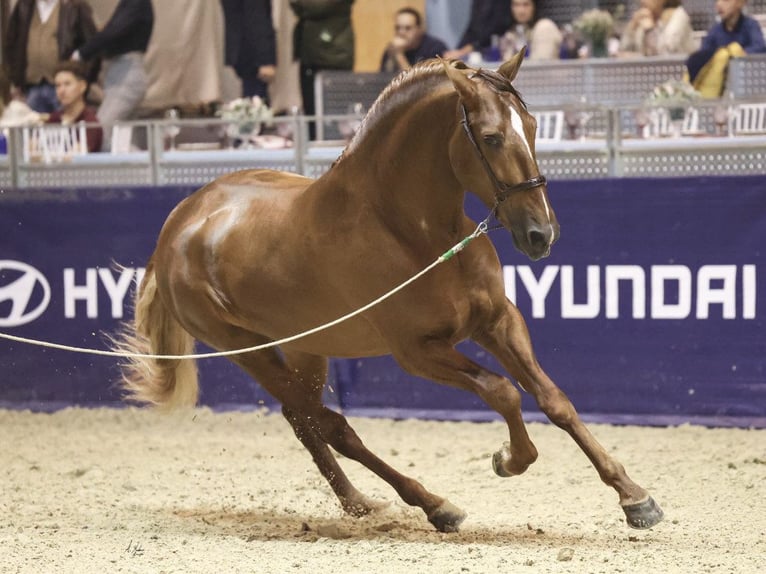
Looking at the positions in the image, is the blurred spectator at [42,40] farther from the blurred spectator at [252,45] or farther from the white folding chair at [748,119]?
the white folding chair at [748,119]

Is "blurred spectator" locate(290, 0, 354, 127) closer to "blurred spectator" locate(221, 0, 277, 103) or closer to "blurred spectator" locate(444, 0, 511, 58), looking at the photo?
"blurred spectator" locate(221, 0, 277, 103)

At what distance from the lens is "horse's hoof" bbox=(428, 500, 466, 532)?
519 centimetres

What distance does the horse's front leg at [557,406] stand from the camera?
4.69m

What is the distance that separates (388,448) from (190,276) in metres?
2.03

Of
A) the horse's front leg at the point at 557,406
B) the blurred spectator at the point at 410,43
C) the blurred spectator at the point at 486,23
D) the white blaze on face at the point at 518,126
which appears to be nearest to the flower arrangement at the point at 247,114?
the blurred spectator at the point at 410,43

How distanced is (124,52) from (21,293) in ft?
6.90

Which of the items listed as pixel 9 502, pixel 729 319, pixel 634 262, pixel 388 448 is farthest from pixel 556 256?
pixel 9 502

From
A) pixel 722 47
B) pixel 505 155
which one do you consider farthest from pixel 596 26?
pixel 505 155

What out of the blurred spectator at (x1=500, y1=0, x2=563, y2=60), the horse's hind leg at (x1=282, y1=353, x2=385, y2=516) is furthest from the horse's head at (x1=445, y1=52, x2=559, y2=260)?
the blurred spectator at (x1=500, y1=0, x2=563, y2=60)

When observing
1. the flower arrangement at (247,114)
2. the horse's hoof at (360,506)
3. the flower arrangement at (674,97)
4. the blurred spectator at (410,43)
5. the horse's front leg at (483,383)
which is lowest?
the horse's hoof at (360,506)

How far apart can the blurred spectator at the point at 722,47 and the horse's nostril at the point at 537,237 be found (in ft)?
15.1

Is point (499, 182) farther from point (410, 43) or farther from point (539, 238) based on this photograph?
point (410, 43)

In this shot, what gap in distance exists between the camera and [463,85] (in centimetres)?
441

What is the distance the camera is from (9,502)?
6.09 metres
